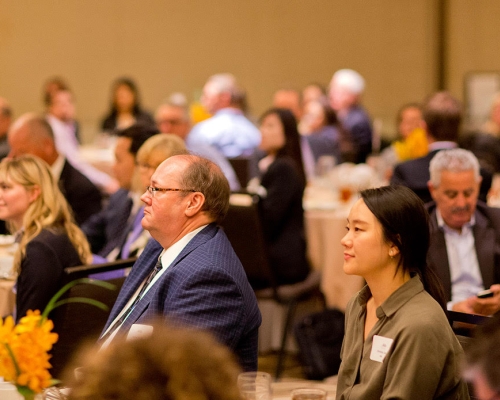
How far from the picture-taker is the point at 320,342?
4734 mm

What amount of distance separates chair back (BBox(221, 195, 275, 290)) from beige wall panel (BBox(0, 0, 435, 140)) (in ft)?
20.9

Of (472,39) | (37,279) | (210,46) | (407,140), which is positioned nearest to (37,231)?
(37,279)

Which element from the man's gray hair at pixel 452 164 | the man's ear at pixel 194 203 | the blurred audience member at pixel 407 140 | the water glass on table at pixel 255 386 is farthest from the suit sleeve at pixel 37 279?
the blurred audience member at pixel 407 140

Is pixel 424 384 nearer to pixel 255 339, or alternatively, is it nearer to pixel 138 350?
pixel 255 339

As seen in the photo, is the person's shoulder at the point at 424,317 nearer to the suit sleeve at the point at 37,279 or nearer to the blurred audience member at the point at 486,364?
the blurred audience member at the point at 486,364

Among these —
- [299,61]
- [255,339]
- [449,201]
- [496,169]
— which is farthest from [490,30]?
[255,339]

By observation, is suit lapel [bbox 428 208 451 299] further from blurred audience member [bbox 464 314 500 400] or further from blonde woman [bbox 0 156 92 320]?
blurred audience member [bbox 464 314 500 400]

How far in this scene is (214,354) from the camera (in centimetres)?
112

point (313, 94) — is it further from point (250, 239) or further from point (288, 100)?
point (250, 239)

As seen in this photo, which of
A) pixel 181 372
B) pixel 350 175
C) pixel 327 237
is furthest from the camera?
pixel 350 175

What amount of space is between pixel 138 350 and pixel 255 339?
154 cm

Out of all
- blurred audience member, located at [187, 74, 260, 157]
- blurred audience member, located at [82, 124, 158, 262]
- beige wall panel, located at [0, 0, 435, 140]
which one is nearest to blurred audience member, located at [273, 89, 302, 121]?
blurred audience member, located at [187, 74, 260, 157]

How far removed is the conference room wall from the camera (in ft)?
34.7

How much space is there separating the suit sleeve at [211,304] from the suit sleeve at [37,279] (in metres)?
0.85
